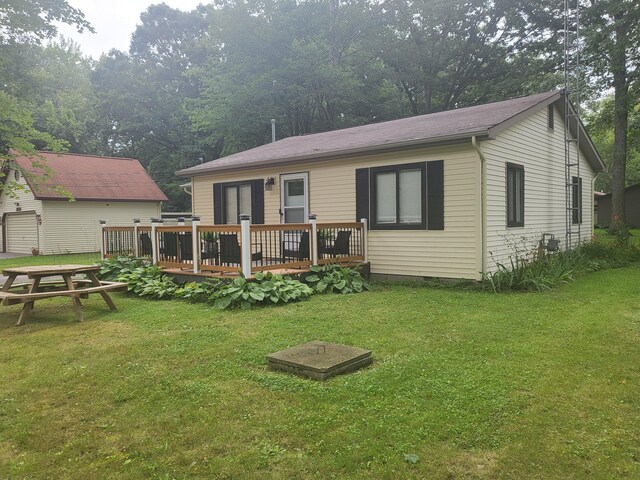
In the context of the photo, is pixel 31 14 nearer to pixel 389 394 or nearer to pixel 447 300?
pixel 447 300

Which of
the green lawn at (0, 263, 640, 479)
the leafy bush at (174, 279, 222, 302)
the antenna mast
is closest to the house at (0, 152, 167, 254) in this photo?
the leafy bush at (174, 279, 222, 302)

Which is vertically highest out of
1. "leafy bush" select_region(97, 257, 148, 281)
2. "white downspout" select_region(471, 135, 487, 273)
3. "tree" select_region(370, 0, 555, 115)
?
"tree" select_region(370, 0, 555, 115)

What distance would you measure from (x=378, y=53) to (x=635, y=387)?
24.1 metres

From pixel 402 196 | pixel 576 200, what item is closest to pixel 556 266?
pixel 402 196

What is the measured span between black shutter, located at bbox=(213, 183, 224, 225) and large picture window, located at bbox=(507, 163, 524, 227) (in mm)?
6889

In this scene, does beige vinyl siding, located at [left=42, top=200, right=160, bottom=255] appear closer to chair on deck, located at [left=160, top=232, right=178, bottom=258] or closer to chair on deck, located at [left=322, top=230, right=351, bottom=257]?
chair on deck, located at [left=160, top=232, right=178, bottom=258]

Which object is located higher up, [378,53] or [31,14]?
[378,53]

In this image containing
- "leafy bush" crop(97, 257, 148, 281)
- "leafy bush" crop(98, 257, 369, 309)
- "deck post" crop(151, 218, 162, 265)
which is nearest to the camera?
"leafy bush" crop(98, 257, 369, 309)

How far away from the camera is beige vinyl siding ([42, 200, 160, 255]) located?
2000 cm

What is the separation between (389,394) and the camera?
3.41 meters

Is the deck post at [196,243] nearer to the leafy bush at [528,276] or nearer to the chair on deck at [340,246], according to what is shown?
the chair on deck at [340,246]

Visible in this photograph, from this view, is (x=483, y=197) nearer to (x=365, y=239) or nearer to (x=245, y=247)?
(x=365, y=239)

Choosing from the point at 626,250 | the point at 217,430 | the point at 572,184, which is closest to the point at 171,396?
the point at 217,430

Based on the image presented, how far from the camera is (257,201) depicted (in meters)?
11.4
